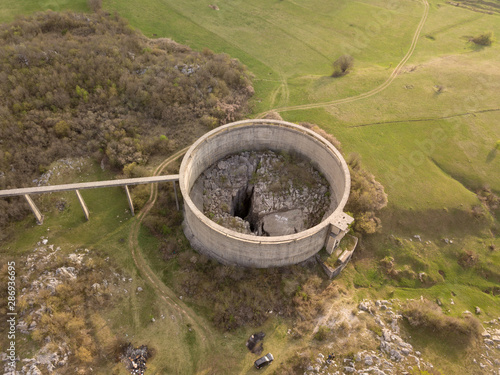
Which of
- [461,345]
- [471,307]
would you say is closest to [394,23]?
[471,307]

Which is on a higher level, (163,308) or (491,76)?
(491,76)

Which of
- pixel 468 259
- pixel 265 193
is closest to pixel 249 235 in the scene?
pixel 265 193

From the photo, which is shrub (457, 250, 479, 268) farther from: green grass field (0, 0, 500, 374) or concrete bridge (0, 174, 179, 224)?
concrete bridge (0, 174, 179, 224)

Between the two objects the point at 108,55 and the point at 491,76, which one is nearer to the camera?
the point at 108,55

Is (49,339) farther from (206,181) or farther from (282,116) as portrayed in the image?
(282,116)

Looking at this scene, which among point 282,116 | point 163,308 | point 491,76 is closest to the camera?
A: point 163,308

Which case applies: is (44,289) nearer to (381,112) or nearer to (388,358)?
(388,358)

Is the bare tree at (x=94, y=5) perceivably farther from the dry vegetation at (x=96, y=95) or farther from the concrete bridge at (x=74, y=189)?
the concrete bridge at (x=74, y=189)
